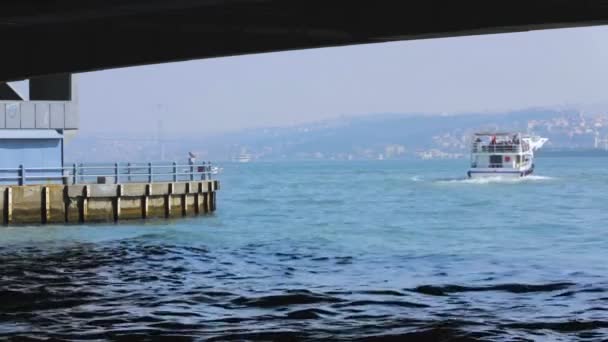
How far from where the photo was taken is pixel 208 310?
70.9 ft

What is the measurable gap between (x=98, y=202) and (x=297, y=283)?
27.4m

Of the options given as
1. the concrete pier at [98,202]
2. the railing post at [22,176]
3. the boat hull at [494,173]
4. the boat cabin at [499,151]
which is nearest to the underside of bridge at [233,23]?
the concrete pier at [98,202]

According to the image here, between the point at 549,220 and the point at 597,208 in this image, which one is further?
the point at 597,208

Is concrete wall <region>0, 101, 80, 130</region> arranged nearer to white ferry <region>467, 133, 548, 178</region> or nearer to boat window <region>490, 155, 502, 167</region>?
white ferry <region>467, 133, 548, 178</region>

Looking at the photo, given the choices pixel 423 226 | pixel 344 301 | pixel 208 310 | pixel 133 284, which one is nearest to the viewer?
→ pixel 208 310

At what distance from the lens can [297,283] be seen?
2733cm

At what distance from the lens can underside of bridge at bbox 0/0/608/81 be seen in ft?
62.2

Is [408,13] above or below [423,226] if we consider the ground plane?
above

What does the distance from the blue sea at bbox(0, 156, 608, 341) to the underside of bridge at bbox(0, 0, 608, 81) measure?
5416 millimetres

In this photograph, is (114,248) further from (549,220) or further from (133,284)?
(549,220)

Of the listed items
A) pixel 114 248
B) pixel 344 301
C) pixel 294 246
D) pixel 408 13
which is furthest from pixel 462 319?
pixel 294 246

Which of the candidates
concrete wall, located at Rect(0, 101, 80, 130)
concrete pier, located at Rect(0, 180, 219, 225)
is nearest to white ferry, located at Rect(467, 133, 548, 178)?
concrete pier, located at Rect(0, 180, 219, 225)

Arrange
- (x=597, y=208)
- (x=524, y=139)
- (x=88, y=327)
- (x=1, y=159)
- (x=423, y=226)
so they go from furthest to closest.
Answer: (x=524, y=139) < (x=597, y=208) < (x=423, y=226) < (x=1, y=159) < (x=88, y=327)

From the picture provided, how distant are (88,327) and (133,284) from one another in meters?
7.76
